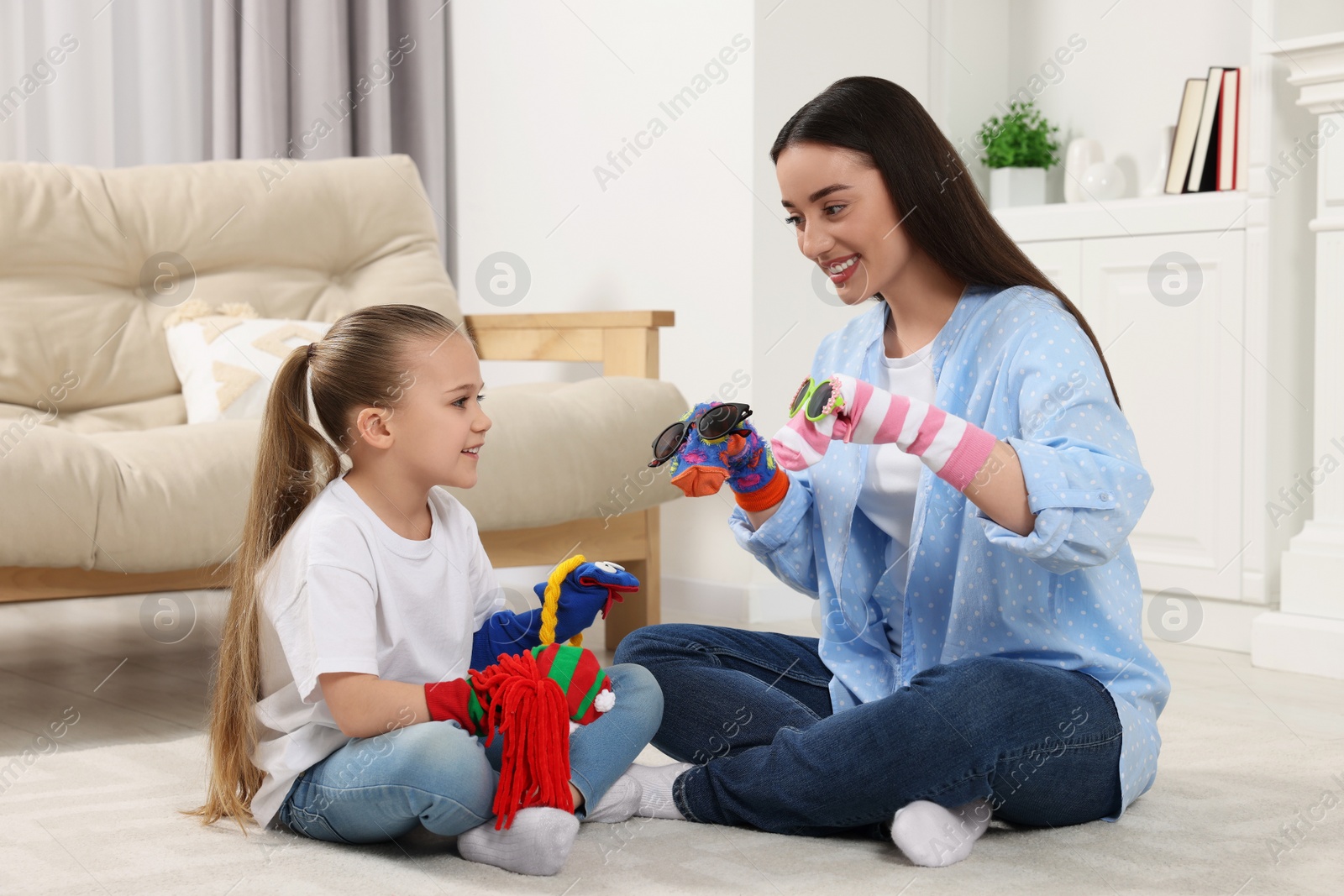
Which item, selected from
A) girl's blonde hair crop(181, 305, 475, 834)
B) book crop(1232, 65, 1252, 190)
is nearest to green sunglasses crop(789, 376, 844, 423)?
girl's blonde hair crop(181, 305, 475, 834)

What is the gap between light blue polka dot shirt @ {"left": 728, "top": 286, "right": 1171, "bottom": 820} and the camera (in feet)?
3.40

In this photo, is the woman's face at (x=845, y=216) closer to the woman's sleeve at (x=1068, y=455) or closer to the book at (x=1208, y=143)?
the woman's sleeve at (x=1068, y=455)

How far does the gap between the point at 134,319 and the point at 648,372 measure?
2.88ft

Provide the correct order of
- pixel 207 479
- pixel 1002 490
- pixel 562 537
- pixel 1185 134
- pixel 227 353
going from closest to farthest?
pixel 1002 490 → pixel 207 479 → pixel 562 537 → pixel 227 353 → pixel 1185 134

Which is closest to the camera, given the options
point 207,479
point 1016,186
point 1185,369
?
point 207,479

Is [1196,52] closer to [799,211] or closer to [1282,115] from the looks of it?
[1282,115]

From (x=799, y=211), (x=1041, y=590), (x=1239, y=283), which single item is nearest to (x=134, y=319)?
(x=799, y=211)

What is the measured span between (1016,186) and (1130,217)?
38 cm

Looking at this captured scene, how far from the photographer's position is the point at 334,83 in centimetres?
301

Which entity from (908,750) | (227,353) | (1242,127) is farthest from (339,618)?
(1242,127)

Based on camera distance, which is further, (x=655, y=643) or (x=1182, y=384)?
(x=1182, y=384)

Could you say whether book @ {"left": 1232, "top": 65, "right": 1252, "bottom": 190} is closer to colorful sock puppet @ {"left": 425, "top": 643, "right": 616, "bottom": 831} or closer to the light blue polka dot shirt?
the light blue polka dot shirt

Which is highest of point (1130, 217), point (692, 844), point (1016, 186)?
point (1016, 186)

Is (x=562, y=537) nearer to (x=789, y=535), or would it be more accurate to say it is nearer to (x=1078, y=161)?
(x=789, y=535)
